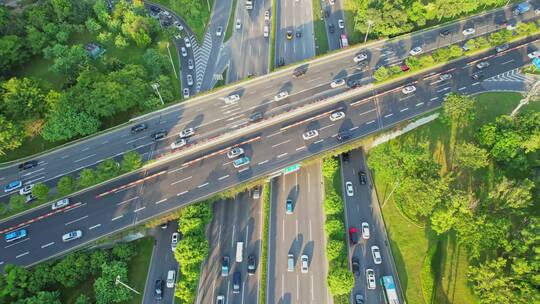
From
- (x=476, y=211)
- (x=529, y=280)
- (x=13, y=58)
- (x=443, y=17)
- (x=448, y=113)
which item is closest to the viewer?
(x=529, y=280)

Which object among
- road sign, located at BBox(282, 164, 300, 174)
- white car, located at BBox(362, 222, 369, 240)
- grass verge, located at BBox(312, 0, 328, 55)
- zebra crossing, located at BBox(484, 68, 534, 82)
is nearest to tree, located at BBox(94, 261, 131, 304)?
road sign, located at BBox(282, 164, 300, 174)

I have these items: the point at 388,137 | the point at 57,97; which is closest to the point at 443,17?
the point at 388,137

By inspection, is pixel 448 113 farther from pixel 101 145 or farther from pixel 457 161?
pixel 101 145

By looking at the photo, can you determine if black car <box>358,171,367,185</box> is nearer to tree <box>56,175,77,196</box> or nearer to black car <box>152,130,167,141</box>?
black car <box>152,130,167,141</box>

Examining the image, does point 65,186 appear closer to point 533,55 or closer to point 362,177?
point 362,177

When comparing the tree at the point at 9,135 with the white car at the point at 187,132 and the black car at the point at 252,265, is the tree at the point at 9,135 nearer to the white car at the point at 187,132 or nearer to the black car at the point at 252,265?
the white car at the point at 187,132

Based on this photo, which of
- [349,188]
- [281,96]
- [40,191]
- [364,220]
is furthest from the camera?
[281,96]

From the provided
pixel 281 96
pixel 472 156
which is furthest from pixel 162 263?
pixel 472 156
